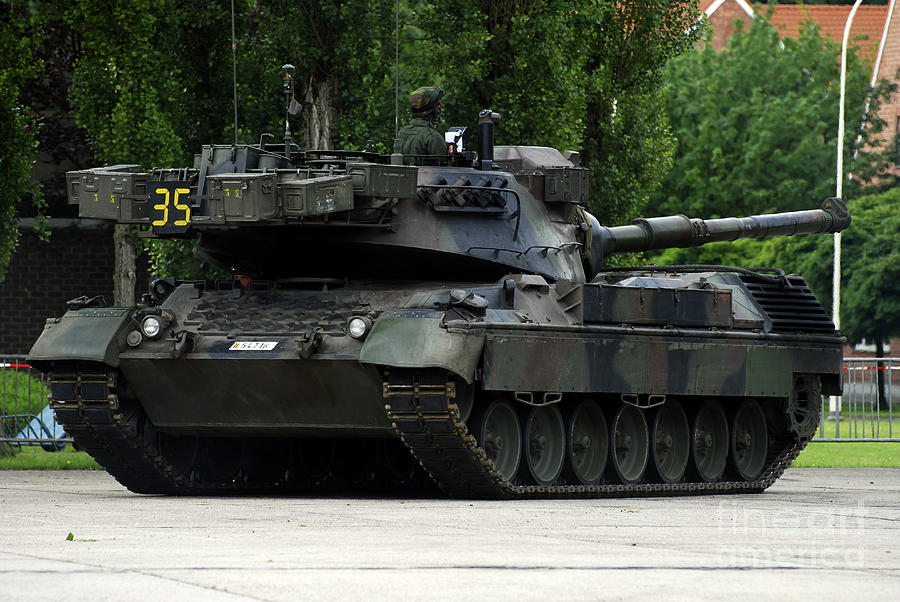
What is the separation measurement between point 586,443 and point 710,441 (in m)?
2.43

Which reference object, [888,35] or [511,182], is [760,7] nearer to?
[888,35]

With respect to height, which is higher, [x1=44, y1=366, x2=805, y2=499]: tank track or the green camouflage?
the green camouflage

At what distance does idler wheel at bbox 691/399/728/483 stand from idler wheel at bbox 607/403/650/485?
0.97 m

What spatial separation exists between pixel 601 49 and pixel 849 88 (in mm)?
21561

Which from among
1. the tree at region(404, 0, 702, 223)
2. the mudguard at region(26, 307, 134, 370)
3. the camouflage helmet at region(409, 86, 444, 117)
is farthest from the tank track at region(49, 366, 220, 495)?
the tree at region(404, 0, 702, 223)

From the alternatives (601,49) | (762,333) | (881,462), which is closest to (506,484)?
(762,333)

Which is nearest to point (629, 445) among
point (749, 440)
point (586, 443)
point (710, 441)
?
point (586, 443)

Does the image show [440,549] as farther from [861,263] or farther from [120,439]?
[861,263]

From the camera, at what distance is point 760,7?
5709cm

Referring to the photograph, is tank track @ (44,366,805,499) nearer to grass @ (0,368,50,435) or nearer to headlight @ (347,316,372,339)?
headlight @ (347,316,372,339)

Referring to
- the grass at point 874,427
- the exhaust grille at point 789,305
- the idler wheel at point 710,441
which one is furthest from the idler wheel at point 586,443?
the grass at point 874,427

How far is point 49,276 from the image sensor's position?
3309 centimetres

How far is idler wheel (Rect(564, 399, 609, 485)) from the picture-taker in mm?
17672

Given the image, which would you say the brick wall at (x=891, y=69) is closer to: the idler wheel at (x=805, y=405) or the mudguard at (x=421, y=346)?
the idler wheel at (x=805, y=405)
